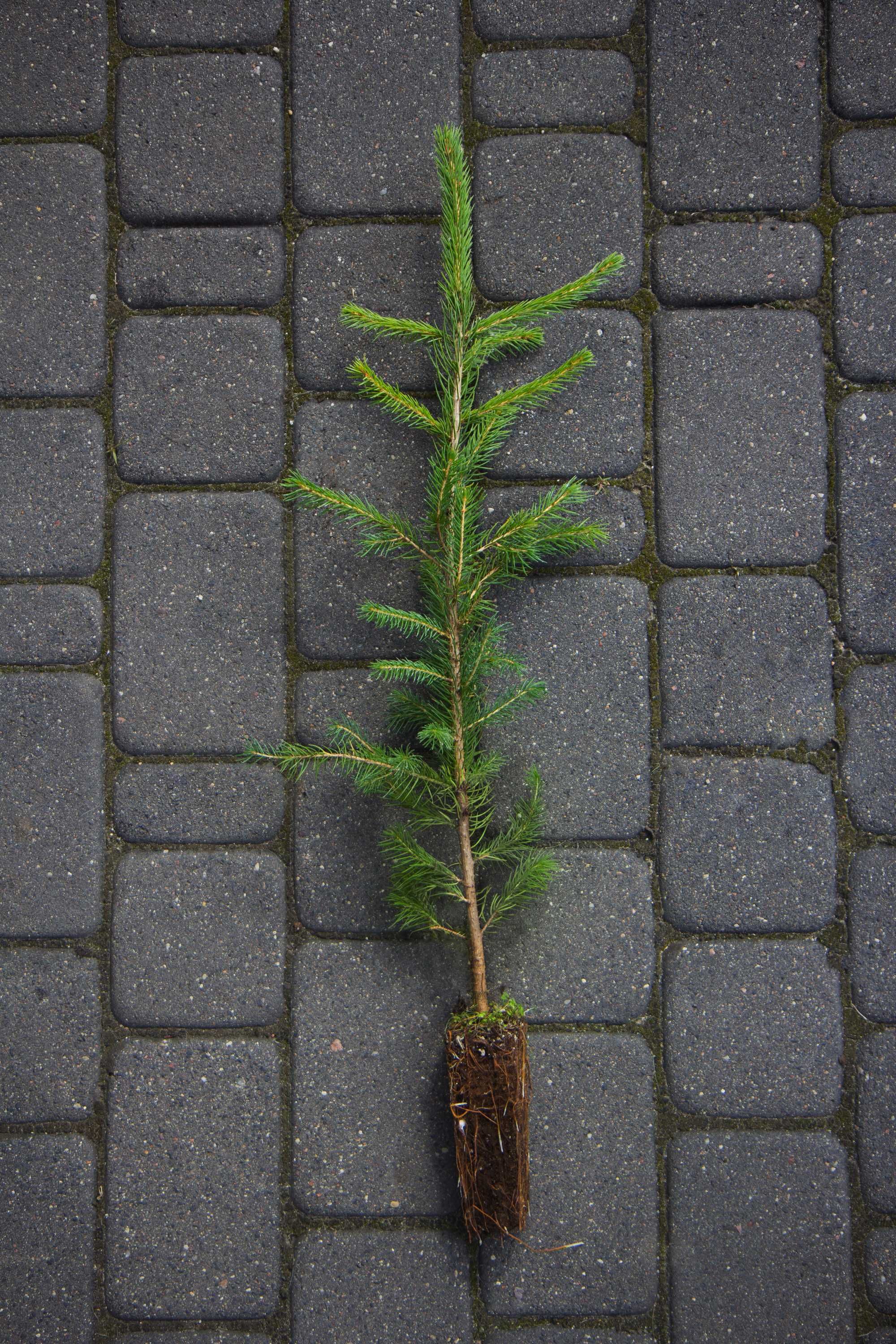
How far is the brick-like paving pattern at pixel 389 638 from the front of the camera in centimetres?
179

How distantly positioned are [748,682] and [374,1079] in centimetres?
98

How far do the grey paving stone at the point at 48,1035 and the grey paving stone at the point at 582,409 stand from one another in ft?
3.97

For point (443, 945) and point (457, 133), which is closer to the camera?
point (457, 133)

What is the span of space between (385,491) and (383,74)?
76 cm

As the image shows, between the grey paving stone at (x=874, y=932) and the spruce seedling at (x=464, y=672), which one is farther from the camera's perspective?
the grey paving stone at (x=874, y=932)

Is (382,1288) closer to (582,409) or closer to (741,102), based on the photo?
(582,409)

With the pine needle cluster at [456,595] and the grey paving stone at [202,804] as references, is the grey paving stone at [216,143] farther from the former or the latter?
the grey paving stone at [202,804]

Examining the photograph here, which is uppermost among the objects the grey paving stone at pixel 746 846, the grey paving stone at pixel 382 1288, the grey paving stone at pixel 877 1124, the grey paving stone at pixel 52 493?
the grey paving stone at pixel 52 493

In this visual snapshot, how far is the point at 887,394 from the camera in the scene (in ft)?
6.01

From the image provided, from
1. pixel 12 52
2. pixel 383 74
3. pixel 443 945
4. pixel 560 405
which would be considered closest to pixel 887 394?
pixel 560 405

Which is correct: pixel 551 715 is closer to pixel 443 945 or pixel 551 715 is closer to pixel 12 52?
pixel 443 945

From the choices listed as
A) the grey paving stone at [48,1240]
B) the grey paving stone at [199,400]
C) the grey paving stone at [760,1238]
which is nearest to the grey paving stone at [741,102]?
the grey paving stone at [199,400]

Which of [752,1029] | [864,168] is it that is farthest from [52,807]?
[864,168]

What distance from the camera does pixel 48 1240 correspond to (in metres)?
1.80
